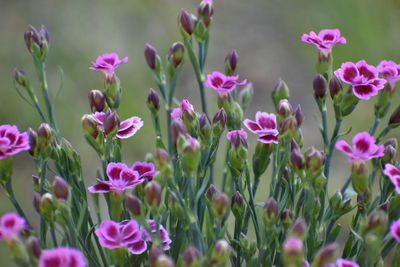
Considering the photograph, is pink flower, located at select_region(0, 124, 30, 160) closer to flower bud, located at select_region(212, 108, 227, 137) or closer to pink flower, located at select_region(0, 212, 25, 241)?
pink flower, located at select_region(0, 212, 25, 241)

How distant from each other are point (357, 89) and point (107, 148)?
0.89ft

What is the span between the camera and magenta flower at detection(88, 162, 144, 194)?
59 centimetres

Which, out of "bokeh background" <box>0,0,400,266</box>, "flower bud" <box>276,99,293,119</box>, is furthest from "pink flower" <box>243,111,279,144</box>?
"bokeh background" <box>0,0,400,266</box>

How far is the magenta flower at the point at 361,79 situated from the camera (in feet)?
2.07

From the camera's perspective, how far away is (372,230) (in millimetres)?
532

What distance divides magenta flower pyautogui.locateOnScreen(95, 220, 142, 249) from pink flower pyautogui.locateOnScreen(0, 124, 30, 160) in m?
0.11

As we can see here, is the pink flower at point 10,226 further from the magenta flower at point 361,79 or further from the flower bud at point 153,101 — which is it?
the magenta flower at point 361,79

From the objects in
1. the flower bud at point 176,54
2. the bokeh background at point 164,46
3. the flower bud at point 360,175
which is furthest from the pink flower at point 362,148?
the bokeh background at point 164,46

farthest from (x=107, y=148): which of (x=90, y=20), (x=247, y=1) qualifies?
(x=247, y=1)

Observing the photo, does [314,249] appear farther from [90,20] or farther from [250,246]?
[90,20]

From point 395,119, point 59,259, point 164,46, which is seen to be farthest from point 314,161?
point 164,46

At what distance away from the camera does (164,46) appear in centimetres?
215

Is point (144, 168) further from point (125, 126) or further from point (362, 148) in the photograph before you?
point (362, 148)

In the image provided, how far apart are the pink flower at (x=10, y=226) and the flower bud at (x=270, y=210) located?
0.73ft
